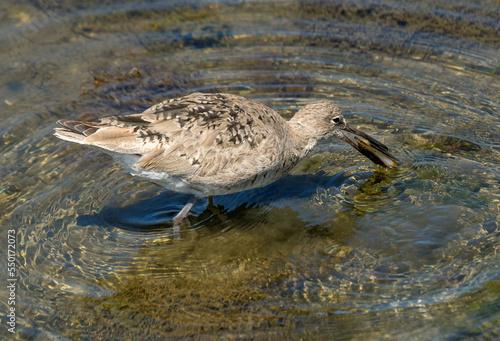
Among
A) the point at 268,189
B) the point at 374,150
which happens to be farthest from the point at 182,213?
the point at 374,150

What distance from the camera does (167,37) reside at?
9.77m

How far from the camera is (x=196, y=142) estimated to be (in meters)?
5.80

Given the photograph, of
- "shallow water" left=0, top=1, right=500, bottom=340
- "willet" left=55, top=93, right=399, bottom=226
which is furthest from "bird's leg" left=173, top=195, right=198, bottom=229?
"shallow water" left=0, top=1, right=500, bottom=340

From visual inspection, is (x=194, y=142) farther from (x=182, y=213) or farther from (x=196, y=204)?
(x=196, y=204)

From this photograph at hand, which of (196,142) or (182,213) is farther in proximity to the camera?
(182,213)

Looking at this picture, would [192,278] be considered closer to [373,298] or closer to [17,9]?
[373,298]

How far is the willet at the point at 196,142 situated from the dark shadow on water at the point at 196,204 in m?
0.33

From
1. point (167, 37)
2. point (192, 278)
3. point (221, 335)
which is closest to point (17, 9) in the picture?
point (167, 37)

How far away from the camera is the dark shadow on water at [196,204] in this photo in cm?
631

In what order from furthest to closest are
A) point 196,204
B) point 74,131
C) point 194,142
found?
point 196,204, point 194,142, point 74,131

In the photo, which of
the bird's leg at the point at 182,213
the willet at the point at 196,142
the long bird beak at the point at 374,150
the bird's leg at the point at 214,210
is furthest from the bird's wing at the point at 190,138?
the long bird beak at the point at 374,150

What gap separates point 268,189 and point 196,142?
153 centimetres

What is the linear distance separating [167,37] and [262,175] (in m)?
4.78

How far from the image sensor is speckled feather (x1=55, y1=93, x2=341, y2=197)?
5.66 metres
